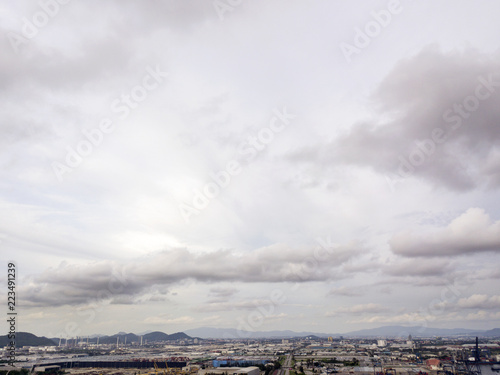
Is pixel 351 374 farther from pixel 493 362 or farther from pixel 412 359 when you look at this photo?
pixel 493 362

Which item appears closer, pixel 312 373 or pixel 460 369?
pixel 312 373

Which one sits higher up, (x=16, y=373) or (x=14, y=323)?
(x=14, y=323)

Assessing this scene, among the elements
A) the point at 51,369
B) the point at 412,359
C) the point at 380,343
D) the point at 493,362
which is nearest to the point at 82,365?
the point at 51,369

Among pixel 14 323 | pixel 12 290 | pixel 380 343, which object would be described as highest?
pixel 12 290

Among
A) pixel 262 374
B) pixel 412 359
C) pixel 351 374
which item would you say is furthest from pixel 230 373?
pixel 412 359

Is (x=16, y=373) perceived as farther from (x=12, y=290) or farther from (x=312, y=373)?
(x=312, y=373)

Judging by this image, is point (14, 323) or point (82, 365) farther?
point (82, 365)

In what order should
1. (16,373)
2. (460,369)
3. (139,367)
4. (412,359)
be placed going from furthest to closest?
(412,359) → (139,367) → (460,369) → (16,373)

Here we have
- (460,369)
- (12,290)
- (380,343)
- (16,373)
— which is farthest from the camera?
(380,343)

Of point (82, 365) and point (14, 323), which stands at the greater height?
point (14, 323)
